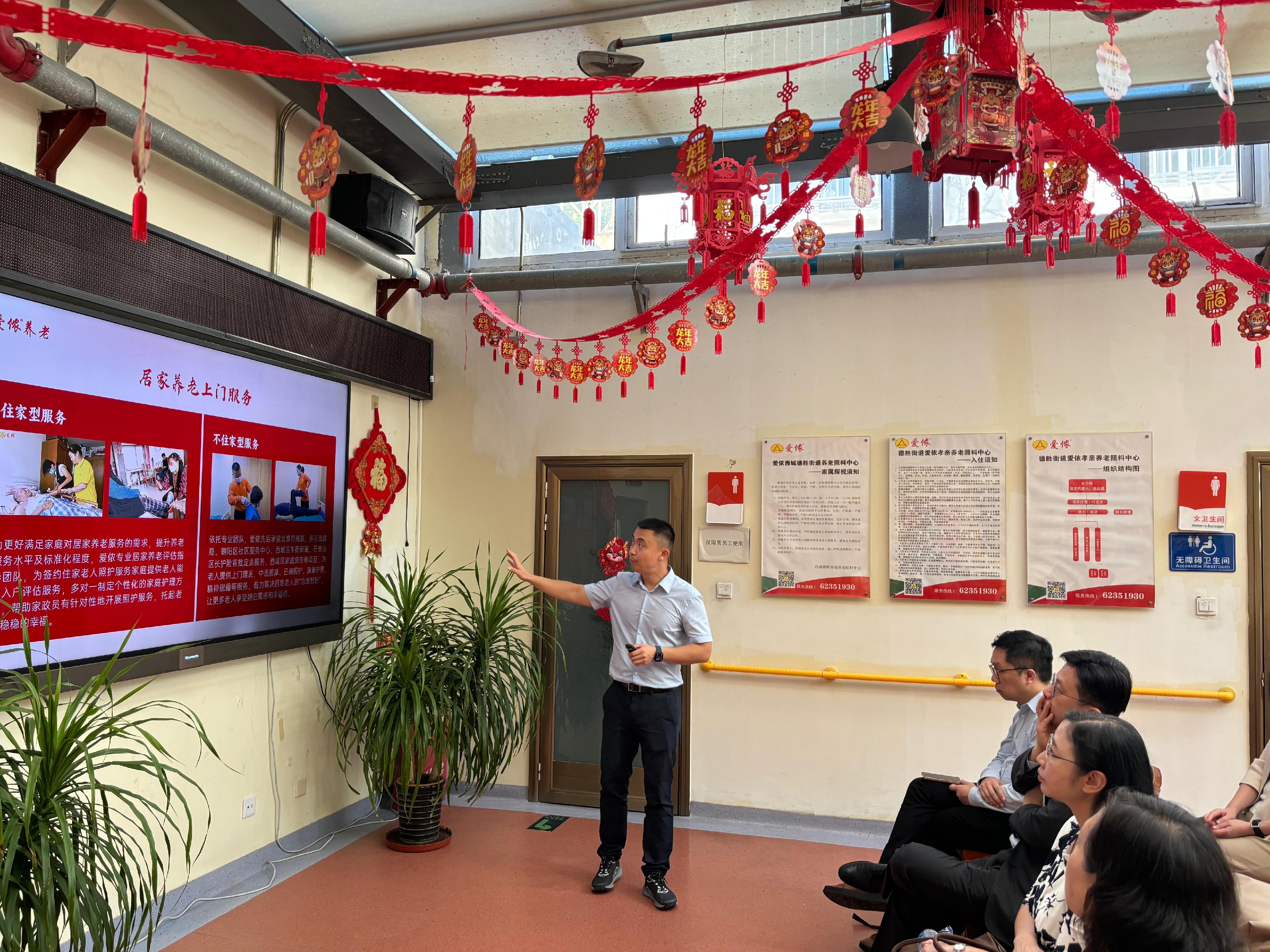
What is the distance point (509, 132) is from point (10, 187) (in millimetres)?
2433

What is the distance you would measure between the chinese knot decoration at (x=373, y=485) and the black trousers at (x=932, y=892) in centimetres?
295

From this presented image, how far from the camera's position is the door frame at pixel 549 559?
482 cm

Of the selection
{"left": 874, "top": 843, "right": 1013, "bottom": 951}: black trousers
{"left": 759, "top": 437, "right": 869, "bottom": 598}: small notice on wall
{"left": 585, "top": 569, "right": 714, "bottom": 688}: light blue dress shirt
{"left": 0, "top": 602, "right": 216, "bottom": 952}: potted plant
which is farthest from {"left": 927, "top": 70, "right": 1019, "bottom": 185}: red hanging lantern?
{"left": 759, "top": 437, "right": 869, "bottom": 598}: small notice on wall

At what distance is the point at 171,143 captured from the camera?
3.18 metres

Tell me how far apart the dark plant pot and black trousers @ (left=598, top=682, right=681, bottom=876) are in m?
0.89

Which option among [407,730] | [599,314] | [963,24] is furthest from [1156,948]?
[599,314]

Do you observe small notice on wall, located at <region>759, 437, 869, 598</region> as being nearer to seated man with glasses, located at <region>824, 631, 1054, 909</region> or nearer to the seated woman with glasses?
seated man with glasses, located at <region>824, 631, 1054, 909</region>

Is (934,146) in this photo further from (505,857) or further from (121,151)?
(505,857)

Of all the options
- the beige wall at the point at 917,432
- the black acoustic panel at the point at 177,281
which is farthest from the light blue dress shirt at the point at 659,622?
the black acoustic panel at the point at 177,281

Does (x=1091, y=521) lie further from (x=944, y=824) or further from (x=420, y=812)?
(x=420, y=812)

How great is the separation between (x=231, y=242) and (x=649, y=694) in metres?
A: 2.71

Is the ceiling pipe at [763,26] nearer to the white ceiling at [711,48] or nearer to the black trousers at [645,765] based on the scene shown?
the white ceiling at [711,48]

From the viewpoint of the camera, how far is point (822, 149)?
4.10m

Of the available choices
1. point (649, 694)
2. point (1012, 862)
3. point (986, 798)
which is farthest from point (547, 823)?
point (1012, 862)
